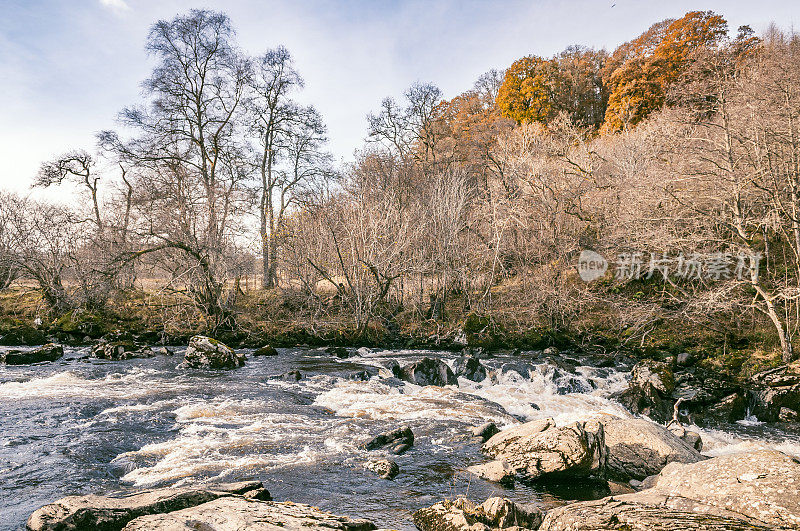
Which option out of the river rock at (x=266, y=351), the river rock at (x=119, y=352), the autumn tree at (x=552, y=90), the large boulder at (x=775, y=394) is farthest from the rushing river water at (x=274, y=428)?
the autumn tree at (x=552, y=90)

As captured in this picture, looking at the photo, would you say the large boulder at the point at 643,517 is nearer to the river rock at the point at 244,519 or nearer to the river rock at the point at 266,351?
the river rock at the point at 244,519

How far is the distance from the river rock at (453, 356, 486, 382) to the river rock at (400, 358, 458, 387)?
490 mm

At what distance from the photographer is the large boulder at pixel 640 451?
628 cm

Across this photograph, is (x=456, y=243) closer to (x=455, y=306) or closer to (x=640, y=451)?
(x=455, y=306)

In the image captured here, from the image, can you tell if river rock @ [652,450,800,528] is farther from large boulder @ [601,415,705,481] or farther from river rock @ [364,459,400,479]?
river rock @ [364,459,400,479]

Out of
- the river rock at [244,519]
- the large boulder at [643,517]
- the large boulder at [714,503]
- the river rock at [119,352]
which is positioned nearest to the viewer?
the large boulder at [643,517]

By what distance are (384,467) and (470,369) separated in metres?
6.80

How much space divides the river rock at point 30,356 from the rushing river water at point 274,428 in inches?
19.5

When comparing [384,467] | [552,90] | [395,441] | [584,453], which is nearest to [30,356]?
[395,441]

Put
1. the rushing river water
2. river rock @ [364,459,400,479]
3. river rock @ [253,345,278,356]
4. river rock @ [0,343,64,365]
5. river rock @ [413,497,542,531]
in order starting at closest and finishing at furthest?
river rock @ [413,497,542,531] → the rushing river water → river rock @ [364,459,400,479] → river rock @ [0,343,64,365] → river rock @ [253,345,278,356]

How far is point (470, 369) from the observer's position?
12695 millimetres

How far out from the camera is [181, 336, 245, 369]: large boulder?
1293 centimetres

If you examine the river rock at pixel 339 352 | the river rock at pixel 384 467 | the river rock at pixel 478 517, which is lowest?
the river rock at pixel 384 467

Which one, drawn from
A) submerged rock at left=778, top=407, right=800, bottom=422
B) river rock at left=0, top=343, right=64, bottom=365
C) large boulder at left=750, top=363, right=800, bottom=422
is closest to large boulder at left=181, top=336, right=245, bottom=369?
river rock at left=0, top=343, right=64, bottom=365
